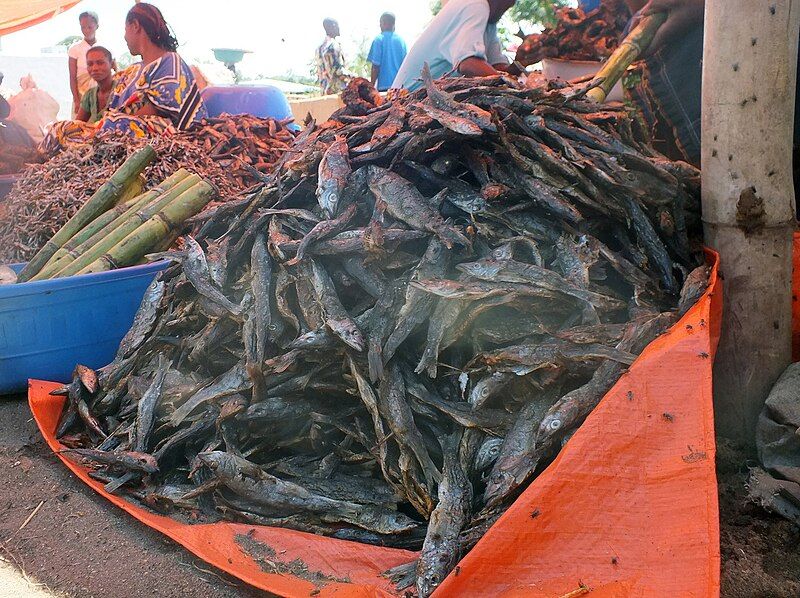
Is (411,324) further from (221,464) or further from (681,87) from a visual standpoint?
(681,87)

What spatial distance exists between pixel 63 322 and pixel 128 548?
7.06 feet

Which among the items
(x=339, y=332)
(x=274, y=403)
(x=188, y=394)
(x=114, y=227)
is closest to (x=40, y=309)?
(x=114, y=227)

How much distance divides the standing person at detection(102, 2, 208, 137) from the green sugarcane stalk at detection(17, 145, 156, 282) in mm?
1704

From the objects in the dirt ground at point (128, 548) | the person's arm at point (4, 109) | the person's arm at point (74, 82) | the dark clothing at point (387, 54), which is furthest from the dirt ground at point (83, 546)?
the dark clothing at point (387, 54)

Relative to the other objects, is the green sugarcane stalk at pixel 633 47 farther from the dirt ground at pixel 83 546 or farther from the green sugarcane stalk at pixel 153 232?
the dirt ground at pixel 83 546

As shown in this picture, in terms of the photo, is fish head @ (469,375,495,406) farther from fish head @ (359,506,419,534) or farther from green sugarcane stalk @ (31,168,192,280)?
green sugarcane stalk @ (31,168,192,280)

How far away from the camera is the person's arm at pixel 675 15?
3641mm

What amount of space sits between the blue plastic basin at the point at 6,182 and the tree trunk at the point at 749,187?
21.9 feet

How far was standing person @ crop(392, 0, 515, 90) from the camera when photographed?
18.4 ft

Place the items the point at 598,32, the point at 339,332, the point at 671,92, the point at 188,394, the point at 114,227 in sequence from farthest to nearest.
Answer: the point at 598,32 → the point at 114,227 → the point at 671,92 → the point at 188,394 → the point at 339,332

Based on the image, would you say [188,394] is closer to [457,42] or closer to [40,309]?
[40,309]

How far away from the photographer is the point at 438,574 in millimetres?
2025

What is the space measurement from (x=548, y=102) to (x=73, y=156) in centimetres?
451

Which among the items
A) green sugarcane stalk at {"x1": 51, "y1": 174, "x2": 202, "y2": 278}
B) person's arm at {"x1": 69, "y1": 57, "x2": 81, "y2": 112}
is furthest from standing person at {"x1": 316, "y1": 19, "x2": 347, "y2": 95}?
green sugarcane stalk at {"x1": 51, "y1": 174, "x2": 202, "y2": 278}
